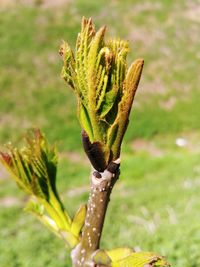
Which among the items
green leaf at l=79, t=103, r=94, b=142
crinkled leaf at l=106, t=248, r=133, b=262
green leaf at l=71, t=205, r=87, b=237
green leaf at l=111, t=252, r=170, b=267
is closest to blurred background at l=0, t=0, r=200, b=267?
green leaf at l=71, t=205, r=87, b=237

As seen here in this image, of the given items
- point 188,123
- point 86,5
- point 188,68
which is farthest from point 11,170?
point 86,5

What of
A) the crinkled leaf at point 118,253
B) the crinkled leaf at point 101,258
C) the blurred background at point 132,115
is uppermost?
the crinkled leaf at point 101,258

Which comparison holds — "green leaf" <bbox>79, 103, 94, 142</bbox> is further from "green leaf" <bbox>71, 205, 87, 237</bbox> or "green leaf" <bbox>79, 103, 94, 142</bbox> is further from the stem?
"green leaf" <bbox>71, 205, 87, 237</bbox>

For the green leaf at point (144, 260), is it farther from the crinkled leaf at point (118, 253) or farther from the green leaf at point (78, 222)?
the green leaf at point (78, 222)

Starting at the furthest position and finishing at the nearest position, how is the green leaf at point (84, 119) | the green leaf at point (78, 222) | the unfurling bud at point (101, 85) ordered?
1. the green leaf at point (78, 222)
2. the green leaf at point (84, 119)
3. the unfurling bud at point (101, 85)

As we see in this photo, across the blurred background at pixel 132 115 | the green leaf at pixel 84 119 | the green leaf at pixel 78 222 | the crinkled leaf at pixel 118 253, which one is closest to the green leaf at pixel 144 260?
the crinkled leaf at pixel 118 253

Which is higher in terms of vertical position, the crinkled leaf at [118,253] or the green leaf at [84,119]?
the green leaf at [84,119]

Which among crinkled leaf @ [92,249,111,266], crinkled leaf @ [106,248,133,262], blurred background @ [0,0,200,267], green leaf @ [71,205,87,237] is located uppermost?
green leaf @ [71,205,87,237]

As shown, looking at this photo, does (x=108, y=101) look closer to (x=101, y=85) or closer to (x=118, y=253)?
(x=101, y=85)
